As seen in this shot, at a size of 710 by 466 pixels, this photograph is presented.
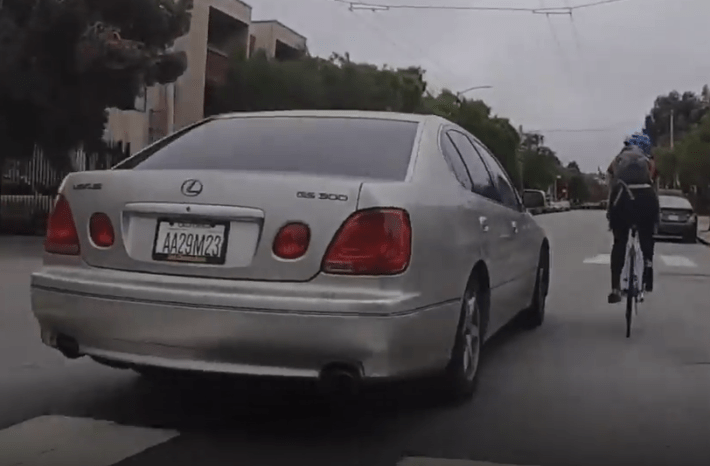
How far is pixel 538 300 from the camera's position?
8508 millimetres

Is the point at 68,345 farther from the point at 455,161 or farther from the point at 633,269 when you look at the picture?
the point at 633,269

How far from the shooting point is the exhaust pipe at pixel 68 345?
4660 mm

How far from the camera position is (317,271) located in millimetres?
4383

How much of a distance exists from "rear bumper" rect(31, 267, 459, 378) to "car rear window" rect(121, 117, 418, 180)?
77 cm

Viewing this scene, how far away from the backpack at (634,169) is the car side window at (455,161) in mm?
2889

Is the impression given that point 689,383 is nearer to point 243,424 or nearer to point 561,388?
point 561,388

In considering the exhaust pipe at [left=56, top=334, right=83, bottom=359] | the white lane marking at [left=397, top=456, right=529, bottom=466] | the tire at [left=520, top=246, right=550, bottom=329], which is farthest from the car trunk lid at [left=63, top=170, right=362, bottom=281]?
the tire at [left=520, top=246, right=550, bottom=329]

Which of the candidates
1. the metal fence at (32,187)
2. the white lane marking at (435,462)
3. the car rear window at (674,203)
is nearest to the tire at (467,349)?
the white lane marking at (435,462)

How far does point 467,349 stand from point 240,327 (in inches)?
62.1

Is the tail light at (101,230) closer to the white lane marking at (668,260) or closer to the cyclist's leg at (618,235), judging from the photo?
the cyclist's leg at (618,235)

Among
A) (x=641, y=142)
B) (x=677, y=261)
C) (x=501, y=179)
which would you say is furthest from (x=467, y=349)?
(x=677, y=261)

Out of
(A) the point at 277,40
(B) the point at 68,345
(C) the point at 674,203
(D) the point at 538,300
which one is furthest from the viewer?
(A) the point at 277,40

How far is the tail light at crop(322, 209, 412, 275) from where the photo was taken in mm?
4387

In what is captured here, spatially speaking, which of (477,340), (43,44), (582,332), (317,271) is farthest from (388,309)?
(43,44)
